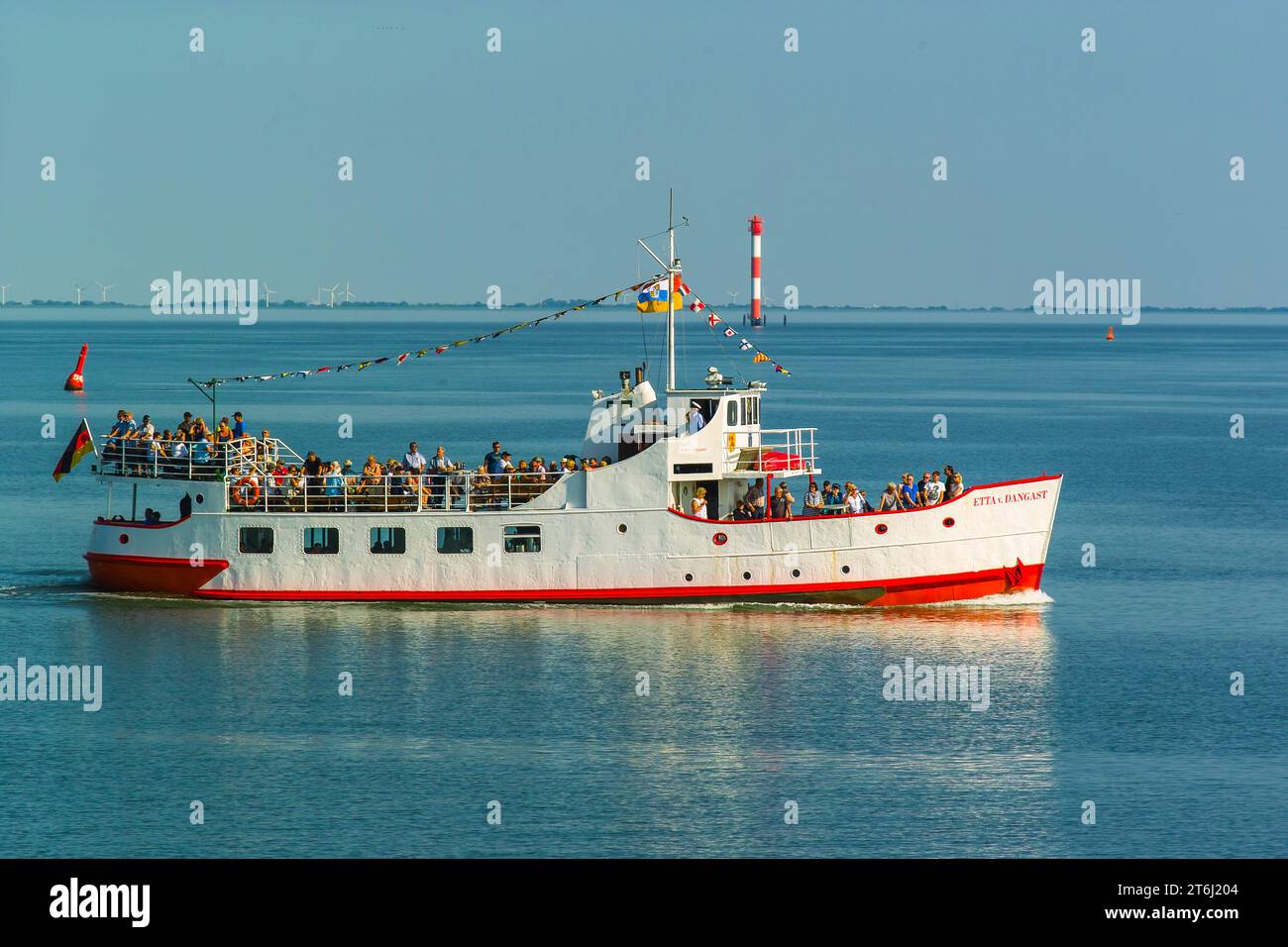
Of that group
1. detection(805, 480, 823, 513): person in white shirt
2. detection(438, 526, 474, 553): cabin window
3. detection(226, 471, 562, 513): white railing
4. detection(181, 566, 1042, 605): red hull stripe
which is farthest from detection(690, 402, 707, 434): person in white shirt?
detection(438, 526, 474, 553): cabin window

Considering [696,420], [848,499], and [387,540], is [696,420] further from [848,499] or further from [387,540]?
[387,540]

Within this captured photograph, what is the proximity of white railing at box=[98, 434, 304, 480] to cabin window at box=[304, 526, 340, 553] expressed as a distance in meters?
1.98

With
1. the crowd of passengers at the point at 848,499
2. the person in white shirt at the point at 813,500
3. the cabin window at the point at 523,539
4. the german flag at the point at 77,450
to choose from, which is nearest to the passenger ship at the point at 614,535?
the cabin window at the point at 523,539

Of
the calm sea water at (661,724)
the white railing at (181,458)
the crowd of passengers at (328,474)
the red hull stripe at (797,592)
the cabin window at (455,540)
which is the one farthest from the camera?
the white railing at (181,458)

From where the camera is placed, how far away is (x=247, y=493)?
4559 cm

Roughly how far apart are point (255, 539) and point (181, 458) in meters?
2.82

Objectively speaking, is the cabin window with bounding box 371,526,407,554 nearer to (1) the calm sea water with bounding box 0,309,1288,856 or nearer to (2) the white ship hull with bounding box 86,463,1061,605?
(2) the white ship hull with bounding box 86,463,1061,605

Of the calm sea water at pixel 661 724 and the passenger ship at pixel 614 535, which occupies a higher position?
the passenger ship at pixel 614 535

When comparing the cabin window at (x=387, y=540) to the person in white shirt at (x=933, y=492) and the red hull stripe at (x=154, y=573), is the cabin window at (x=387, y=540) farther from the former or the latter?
the person in white shirt at (x=933, y=492)

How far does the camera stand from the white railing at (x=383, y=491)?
147 feet

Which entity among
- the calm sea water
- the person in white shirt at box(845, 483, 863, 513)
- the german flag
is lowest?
the calm sea water

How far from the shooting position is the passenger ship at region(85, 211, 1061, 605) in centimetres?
4400

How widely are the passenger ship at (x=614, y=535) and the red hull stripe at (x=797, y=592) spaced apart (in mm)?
41
